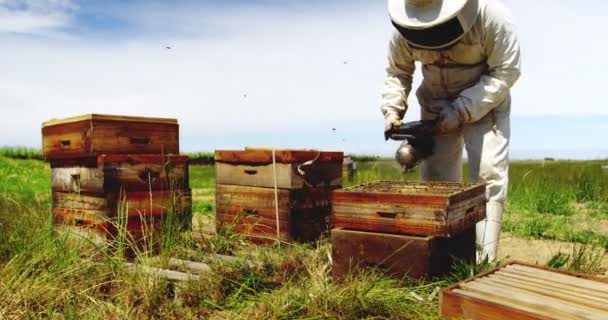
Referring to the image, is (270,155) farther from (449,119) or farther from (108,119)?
(449,119)

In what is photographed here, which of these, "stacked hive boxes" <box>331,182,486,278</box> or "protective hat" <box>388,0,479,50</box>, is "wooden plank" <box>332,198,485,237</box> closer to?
"stacked hive boxes" <box>331,182,486,278</box>

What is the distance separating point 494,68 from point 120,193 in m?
2.36

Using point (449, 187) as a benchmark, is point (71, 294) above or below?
below

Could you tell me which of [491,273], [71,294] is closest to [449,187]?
[491,273]

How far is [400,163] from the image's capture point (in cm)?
331

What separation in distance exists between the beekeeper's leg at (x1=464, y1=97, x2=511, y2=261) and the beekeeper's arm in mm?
472

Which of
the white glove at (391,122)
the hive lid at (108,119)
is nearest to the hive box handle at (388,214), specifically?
the white glove at (391,122)

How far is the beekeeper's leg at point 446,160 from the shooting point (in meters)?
3.55

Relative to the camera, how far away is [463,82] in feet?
10.9

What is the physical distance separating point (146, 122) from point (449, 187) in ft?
6.34

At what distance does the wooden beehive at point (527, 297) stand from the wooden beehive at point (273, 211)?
53.5 inches

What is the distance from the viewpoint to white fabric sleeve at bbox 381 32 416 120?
3400 millimetres

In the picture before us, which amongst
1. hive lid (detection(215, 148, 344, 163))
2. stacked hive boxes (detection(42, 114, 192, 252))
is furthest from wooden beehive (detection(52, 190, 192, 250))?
hive lid (detection(215, 148, 344, 163))

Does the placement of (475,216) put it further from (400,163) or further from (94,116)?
(94,116)
